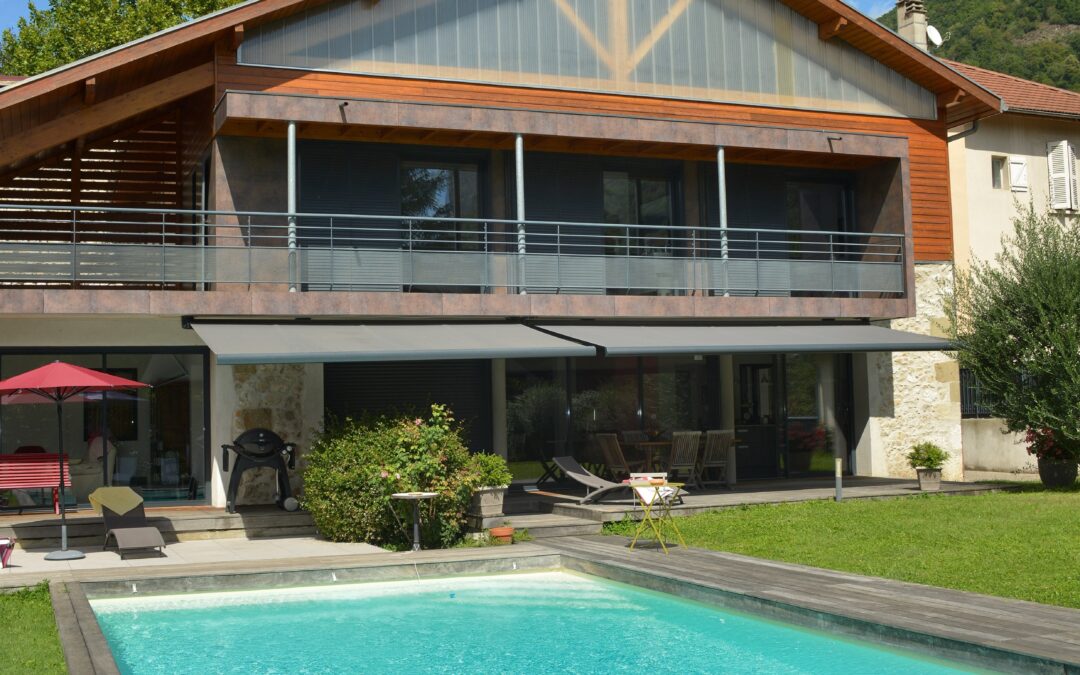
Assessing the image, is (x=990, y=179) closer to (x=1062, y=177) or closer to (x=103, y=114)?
(x=1062, y=177)

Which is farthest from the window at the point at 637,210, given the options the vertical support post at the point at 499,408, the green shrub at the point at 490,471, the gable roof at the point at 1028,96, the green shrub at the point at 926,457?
the gable roof at the point at 1028,96

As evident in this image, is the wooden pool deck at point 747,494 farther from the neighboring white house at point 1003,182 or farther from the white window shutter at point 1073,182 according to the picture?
the white window shutter at point 1073,182

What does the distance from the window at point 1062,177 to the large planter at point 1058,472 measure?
24.6 ft

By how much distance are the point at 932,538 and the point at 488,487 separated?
17.1 ft

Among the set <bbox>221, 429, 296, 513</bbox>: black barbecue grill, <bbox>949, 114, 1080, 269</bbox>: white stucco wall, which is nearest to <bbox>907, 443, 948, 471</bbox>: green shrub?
<bbox>949, 114, 1080, 269</bbox>: white stucco wall

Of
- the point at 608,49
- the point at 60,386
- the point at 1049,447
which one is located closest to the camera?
the point at 60,386

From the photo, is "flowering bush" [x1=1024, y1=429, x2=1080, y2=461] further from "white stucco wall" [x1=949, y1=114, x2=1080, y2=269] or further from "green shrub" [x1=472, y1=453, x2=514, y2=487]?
"green shrub" [x1=472, y1=453, x2=514, y2=487]

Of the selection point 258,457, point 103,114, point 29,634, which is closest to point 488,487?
point 258,457

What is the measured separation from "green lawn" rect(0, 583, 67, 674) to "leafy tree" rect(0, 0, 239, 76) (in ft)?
91.3

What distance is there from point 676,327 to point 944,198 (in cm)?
677

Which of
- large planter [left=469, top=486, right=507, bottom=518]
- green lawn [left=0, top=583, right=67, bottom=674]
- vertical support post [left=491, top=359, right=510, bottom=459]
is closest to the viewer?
green lawn [left=0, top=583, right=67, bottom=674]

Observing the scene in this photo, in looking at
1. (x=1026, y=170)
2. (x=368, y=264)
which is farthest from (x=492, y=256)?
(x=1026, y=170)

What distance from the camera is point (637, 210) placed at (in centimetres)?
1984

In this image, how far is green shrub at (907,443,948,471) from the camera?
60.8 feet
